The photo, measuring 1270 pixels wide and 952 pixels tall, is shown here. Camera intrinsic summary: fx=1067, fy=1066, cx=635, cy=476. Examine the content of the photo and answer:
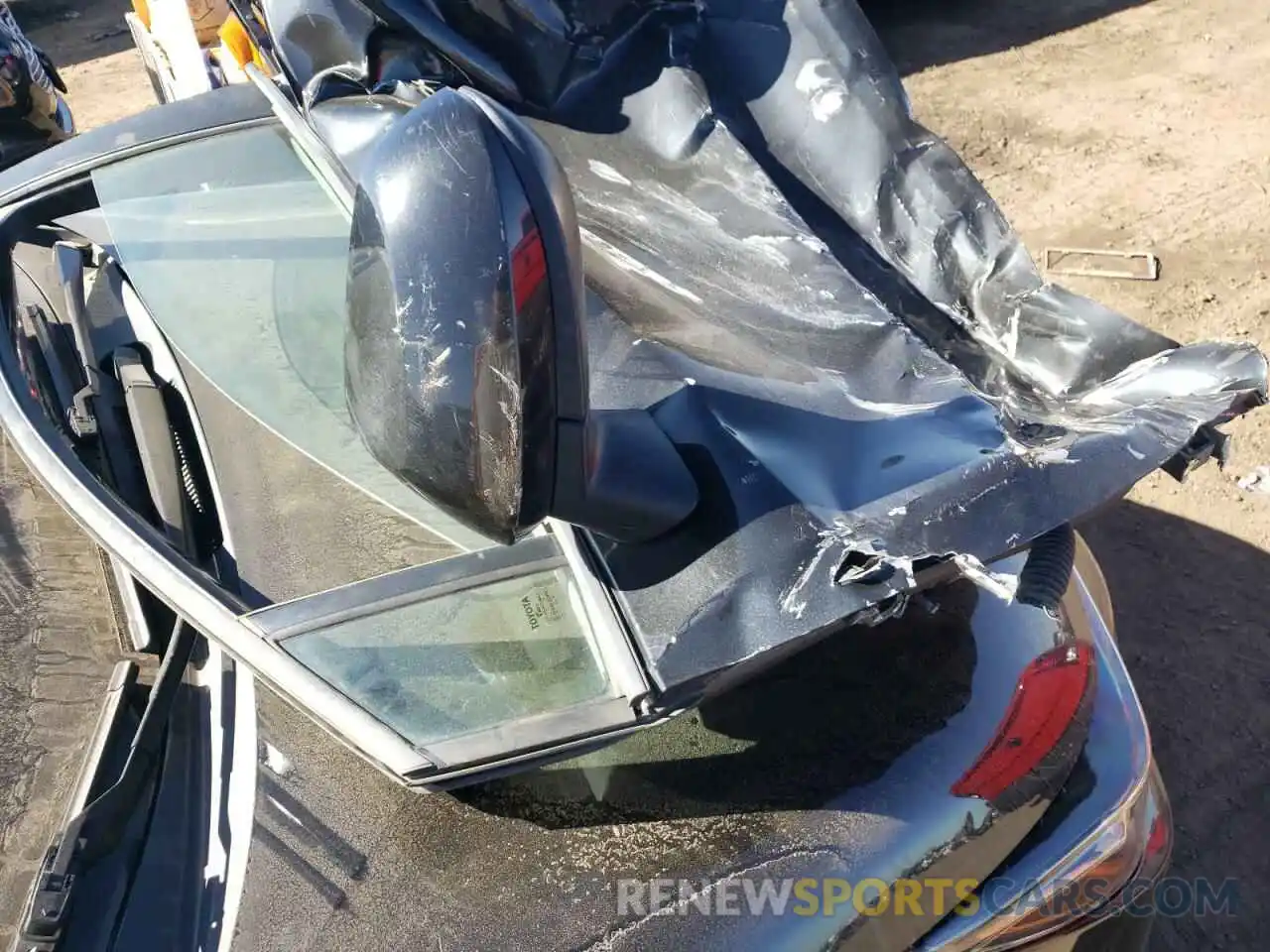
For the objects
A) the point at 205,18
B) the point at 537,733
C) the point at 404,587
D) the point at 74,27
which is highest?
the point at 205,18

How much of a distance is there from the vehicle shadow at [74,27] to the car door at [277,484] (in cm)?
554

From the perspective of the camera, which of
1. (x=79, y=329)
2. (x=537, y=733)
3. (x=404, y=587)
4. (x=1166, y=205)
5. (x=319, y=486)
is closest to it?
(x=537, y=733)

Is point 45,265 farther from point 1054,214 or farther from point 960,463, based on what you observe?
point 1054,214

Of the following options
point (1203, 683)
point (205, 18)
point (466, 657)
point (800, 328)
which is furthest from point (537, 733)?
point (205, 18)

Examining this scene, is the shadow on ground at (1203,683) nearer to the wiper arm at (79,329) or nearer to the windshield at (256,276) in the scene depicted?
the windshield at (256,276)

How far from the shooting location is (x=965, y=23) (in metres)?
6.41

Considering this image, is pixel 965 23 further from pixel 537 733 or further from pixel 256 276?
pixel 537 733

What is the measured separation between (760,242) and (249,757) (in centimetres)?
130

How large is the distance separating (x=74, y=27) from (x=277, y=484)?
24.3 feet

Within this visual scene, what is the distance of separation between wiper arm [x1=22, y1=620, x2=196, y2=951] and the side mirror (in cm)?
89

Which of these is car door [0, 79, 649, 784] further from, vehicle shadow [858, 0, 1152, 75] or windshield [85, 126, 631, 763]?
vehicle shadow [858, 0, 1152, 75]

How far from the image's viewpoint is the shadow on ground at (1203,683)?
275 centimetres

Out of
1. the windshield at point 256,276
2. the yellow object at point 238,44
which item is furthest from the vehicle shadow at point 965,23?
the windshield at point 256,276

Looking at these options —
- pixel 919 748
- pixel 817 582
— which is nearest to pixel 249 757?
pixel 817 582
